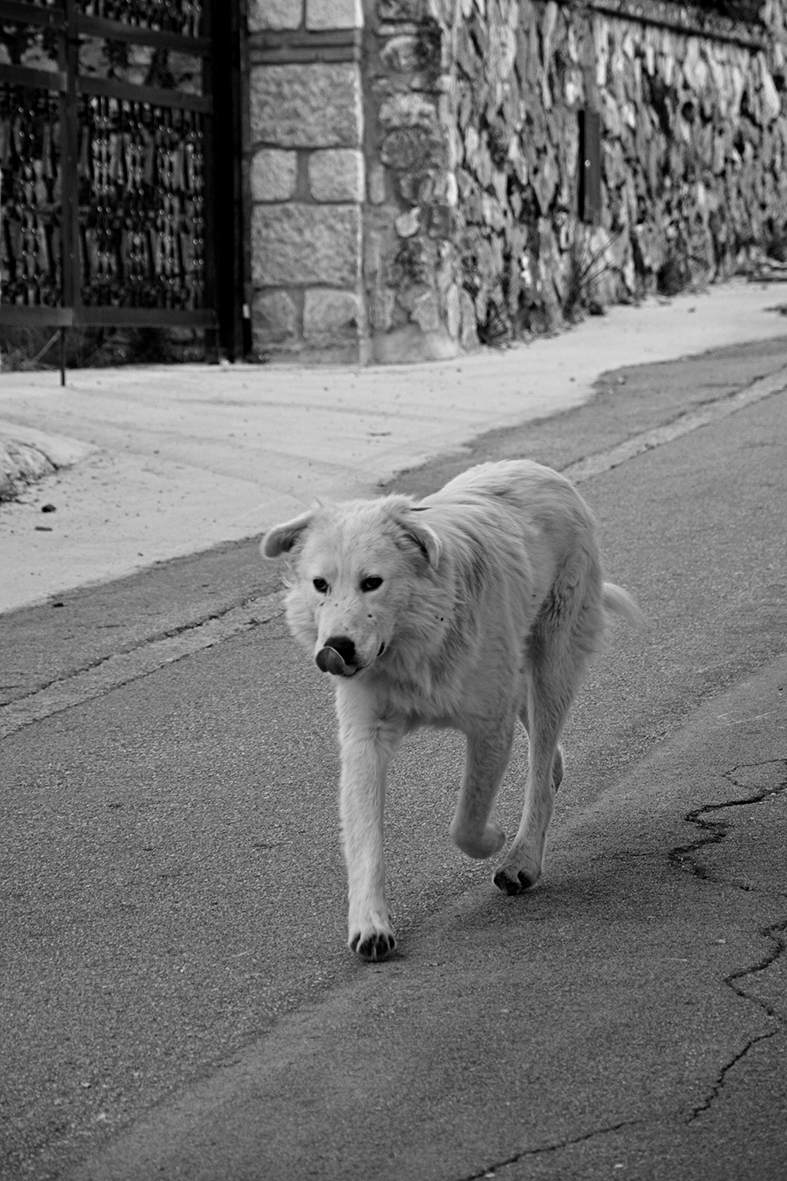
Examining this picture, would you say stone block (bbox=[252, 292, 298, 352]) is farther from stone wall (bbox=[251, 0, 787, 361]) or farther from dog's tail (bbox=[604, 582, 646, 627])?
dog's tail (bbox=[604, 582, 646, 627])

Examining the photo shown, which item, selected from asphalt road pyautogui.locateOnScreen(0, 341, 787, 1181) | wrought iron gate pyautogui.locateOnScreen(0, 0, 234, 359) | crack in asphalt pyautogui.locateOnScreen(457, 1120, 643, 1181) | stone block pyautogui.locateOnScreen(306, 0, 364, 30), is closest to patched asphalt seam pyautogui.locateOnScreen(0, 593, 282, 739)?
asphalt road pyautogui.locateOnScreen(0, 341, 787, 1181)

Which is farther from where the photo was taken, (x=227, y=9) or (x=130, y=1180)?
(x=227, y=9)

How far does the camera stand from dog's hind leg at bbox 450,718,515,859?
4.12 meters

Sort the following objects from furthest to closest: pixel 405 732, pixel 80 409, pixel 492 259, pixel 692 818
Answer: pixel 492 259 → pixel 80 409 → pixel 692 818 → pixel 405 732

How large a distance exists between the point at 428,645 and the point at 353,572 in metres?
0.27

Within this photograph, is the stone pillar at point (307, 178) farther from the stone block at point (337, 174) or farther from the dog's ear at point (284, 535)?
the dog's ear at point (284, 535)

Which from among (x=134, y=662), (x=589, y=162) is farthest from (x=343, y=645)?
(x=589, y=162)

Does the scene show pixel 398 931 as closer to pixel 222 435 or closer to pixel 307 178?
pixel 222 435

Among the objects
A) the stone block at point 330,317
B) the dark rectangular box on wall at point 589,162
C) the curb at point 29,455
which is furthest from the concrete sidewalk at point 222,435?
the dark rectangular box on wall at point 589,162

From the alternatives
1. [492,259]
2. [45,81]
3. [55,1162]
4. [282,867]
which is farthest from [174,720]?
[492,259]

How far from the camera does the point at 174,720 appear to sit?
5715 mm

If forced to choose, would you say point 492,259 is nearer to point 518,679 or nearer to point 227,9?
point 227,9

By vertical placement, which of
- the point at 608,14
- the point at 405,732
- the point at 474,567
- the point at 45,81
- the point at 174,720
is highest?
the point at 608,14

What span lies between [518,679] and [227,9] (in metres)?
10.5
